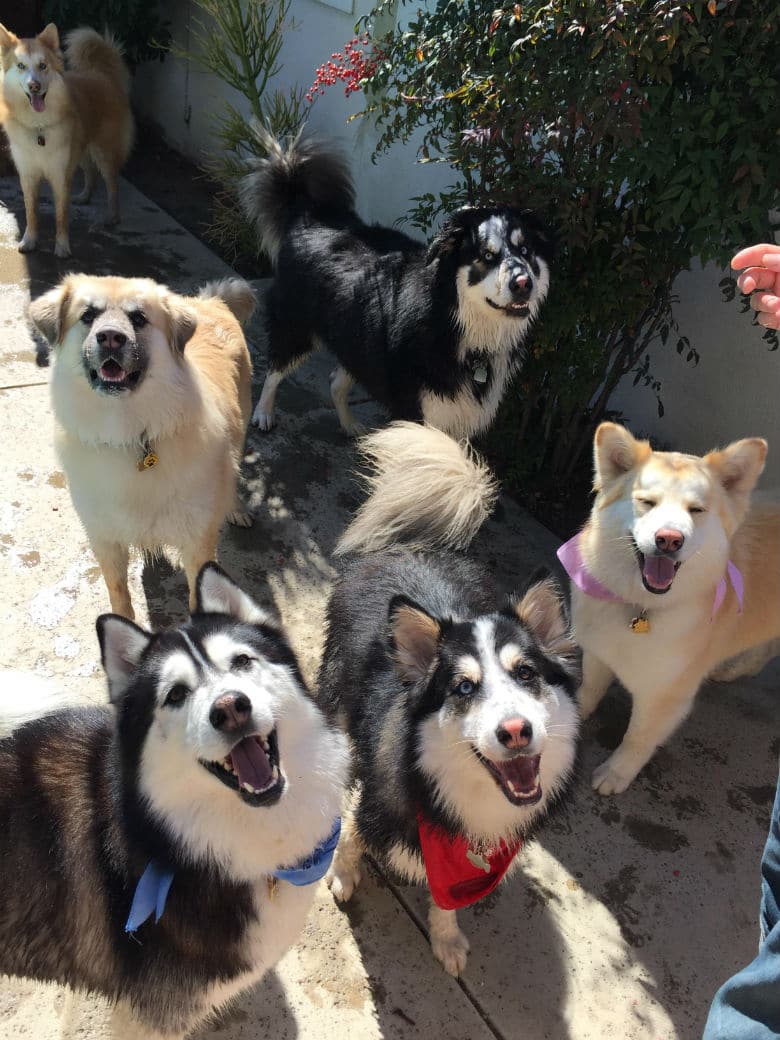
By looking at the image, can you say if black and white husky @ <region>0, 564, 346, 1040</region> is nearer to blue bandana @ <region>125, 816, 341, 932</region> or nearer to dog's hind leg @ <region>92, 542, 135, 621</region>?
blue bandana @ <region>125, 816, 341, 932</region>

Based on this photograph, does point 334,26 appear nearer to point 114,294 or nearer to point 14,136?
point 14,136

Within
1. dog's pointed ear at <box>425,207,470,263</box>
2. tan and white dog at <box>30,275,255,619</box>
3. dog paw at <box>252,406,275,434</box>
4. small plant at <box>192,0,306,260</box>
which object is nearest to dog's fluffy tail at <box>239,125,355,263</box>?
dog paw at <box>252,406,275,434</box>

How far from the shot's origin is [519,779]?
74.1 inches

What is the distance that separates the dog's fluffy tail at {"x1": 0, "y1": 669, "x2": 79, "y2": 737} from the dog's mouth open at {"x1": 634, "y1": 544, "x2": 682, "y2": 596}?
5.96 ft

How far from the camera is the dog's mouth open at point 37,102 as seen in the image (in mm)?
5410

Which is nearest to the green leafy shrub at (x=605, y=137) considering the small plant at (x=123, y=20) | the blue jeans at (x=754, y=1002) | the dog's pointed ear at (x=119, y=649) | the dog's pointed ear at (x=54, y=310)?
the dog's pointed ear at (x=54, y=310)

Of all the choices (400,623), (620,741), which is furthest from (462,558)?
(620,741)

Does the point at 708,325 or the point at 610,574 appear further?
the point at 708,325

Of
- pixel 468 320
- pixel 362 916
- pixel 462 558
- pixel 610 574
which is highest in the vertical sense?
pixel 468 320

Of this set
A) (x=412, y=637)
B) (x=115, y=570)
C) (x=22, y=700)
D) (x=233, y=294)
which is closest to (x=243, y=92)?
(x=233, y=294)

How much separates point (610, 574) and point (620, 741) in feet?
3.10

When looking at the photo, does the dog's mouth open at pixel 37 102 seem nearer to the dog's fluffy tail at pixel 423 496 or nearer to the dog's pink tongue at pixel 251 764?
the dog's fluffy tail at pixel 423 496

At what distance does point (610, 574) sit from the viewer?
2.61 m

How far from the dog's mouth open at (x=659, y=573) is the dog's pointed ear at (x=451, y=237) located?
191 cm
